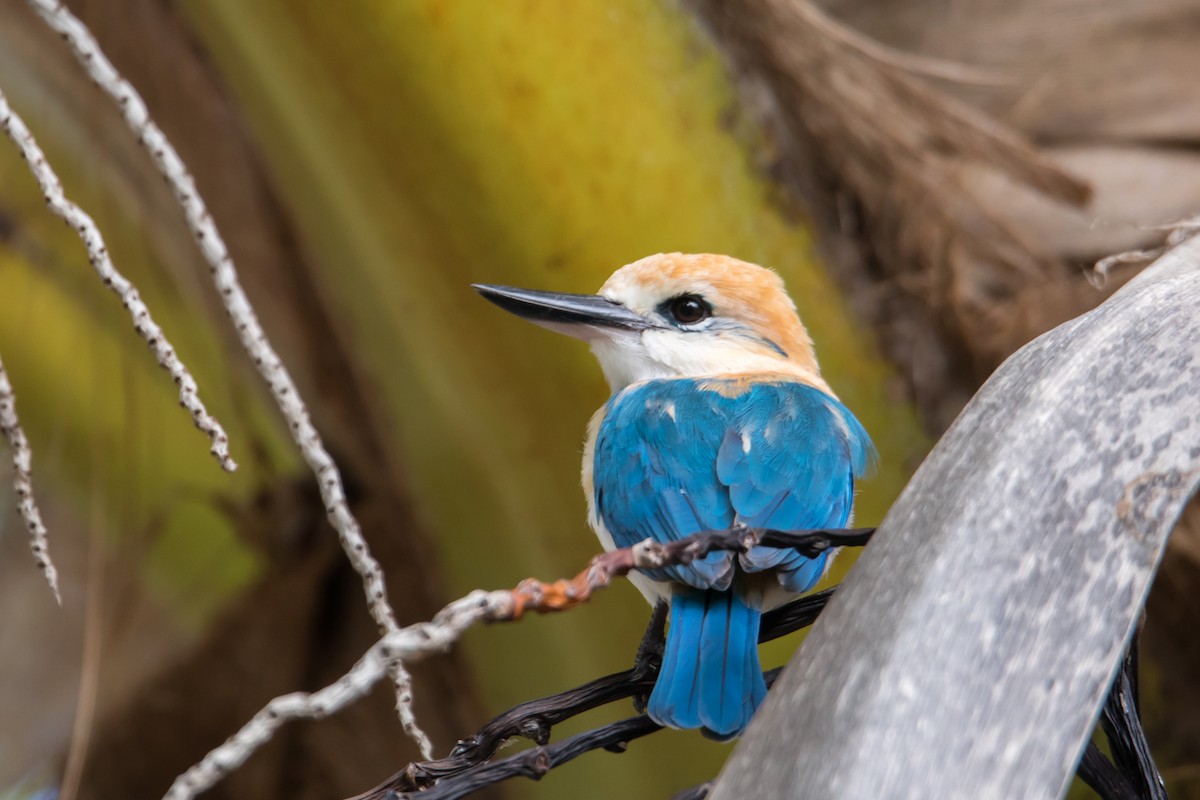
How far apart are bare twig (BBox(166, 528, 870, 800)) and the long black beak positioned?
2.34ft

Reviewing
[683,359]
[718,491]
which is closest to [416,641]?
[718,491]

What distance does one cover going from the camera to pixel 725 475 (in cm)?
124

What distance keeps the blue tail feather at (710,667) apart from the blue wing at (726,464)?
5 cm

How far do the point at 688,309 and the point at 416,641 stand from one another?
3.60 feet

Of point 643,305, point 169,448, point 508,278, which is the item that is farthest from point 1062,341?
point 169,448

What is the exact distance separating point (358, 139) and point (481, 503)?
1.73 feet

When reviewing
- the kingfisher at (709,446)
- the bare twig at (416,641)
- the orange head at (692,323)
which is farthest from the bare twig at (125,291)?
the orange head at (692,323)

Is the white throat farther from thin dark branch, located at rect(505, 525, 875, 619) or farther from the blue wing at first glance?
thin dark branch, located at rect(505, 525, 875, 619)

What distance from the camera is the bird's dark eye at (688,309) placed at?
1.58 meters

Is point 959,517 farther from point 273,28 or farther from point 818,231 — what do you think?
point 273,28

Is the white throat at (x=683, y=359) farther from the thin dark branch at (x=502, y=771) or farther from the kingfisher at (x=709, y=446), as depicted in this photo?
the thin dark branch at (x=502, y=771)

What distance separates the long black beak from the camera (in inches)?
54.3

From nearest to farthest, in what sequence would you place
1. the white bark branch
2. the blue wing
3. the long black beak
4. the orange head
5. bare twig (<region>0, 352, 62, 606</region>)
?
the white bark branch, bare twig (<region>0, 352, 62, 606</region>), the blue wing, the long black beak, the orange head

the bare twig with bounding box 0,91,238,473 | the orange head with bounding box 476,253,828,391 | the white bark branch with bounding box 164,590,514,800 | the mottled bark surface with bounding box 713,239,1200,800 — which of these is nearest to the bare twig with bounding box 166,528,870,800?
the white bark branch with bounding box 164,590,514,800
